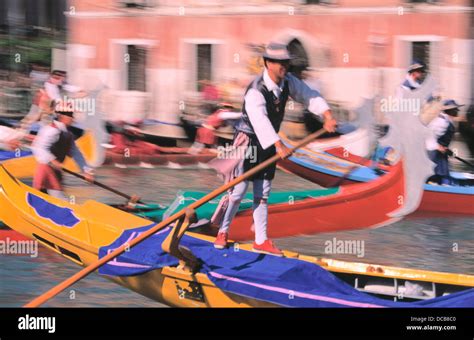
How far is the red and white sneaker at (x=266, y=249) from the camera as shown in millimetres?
6066

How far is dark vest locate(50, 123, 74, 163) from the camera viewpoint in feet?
23.6

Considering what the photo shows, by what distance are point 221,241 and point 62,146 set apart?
1.55 m

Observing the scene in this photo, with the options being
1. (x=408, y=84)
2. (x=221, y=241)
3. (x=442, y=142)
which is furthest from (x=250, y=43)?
(x=221, y=241)

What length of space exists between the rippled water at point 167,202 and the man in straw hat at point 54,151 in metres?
0.38

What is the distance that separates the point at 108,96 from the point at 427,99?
2231 mm

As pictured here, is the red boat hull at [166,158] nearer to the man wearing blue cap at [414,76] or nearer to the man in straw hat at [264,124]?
the man wearing blue cap at [414,76]

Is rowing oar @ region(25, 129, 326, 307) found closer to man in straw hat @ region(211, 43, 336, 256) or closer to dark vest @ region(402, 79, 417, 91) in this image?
man in straw hat @ region(211, 43, 336, 256)

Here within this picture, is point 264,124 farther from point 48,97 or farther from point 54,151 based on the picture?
point 48,97

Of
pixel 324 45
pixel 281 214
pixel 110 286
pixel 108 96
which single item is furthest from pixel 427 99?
pixel 110 286

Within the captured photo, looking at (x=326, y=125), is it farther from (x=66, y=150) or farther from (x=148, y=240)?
(x=66, y=150)

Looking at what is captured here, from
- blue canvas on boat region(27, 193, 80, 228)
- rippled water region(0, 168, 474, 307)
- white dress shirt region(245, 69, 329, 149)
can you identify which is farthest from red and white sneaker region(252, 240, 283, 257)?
blue canvas on boat region(27, 193, 80, 228)

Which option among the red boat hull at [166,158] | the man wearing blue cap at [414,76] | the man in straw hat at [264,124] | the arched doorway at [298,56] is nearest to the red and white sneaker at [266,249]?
the man in straw hat at [264,124]

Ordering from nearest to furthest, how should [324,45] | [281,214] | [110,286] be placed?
[110,286] < [281,214] < [324,45]

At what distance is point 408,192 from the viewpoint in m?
7.38
